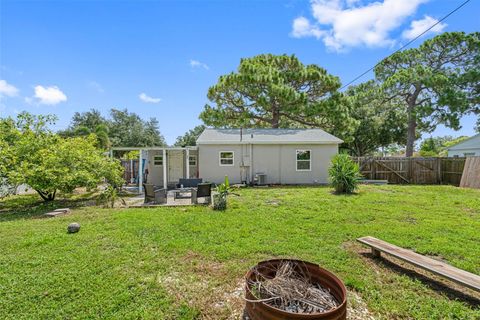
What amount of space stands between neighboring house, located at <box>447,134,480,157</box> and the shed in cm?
1179

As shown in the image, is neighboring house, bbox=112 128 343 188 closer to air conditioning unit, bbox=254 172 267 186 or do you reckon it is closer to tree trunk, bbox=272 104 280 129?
air conditioning unit, bbox=254 172 267 186

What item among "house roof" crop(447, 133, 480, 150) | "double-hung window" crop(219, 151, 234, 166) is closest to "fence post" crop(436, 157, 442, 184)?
"house roof" crop(447, 133, 480, 150)

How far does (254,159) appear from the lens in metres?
13.7

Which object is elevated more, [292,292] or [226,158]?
[226,158]

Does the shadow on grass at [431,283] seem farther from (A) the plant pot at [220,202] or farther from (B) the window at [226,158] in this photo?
(B) the window at [226,158]

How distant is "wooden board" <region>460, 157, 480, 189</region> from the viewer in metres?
12.4

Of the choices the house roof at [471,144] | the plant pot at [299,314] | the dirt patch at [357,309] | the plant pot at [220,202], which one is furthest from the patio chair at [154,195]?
the house roof at [471,144]

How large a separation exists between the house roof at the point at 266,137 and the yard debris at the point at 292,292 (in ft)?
35.5

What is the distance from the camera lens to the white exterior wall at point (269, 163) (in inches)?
528

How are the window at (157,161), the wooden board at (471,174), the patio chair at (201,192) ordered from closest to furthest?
the patio chair at (201,192) < the wooden board at (471,174) < the window at (157,161)

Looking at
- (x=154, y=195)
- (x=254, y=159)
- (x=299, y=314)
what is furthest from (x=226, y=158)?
(x=299, y=314)

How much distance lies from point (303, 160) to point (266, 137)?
8.28ft

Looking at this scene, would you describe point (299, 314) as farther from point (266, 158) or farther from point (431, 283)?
point (266, 158)

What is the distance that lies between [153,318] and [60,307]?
110cm
